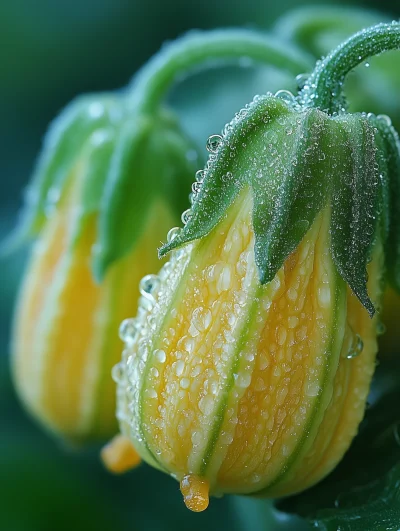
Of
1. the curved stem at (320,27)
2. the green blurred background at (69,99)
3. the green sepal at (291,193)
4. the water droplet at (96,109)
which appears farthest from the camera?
the green blurred background at (69,99)

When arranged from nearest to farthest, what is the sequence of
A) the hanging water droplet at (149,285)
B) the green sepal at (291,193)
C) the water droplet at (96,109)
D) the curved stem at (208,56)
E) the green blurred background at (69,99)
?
the green sepal at (291,193) → the hanging water droplet at (149,285) → the curved stem at (208,56) → the water droplet at (96,109) → the green blurred background at (69,99)

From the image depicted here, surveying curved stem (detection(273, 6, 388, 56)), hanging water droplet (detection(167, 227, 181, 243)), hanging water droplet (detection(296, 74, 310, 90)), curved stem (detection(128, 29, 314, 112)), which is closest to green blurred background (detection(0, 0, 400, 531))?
curved stem (detection(273, 6, 388, 56))

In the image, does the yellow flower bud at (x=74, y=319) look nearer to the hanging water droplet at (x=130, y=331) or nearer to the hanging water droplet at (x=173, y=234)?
the hanging water droplet at (x=130, y=331)

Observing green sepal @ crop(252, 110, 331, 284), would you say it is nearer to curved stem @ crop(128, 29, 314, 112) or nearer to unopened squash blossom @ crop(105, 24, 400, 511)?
unopened squash blossom @ crop(105, 24, 400, 511)

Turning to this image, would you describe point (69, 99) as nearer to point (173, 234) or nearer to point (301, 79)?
point (301, 79)

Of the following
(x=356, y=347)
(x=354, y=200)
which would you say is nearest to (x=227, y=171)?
(x=354, y=200)

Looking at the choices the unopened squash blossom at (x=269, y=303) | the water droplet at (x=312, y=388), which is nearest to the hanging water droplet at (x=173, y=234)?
the unopened squash blossom at (x=269, y=303)

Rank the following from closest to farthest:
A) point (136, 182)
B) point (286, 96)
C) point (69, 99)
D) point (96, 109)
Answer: point (286, 96)
point (136, 182)
point (96, 109)
point (69, 99)

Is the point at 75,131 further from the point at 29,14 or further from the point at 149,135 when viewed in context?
the point at 29,14
